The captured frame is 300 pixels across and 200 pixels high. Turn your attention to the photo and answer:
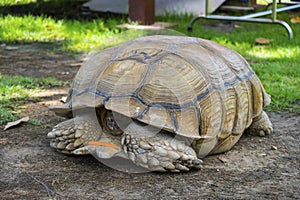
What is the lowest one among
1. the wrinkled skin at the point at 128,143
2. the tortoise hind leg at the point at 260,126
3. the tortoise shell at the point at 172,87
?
the tortoise hind leg at the point at 260,126

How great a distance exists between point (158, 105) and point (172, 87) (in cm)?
15

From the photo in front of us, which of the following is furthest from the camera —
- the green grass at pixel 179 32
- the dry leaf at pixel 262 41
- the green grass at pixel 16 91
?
the dry leaf at pixel 262 41

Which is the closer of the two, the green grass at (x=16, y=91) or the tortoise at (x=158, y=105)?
the tortoise at (x=158, y=105)

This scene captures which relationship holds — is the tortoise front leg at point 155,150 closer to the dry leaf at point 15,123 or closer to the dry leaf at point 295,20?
the dry leaf at point 15,123

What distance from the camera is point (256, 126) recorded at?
12.6 feet

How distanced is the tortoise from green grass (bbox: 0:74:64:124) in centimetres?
75

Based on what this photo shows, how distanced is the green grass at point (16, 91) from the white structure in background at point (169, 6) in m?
4.10

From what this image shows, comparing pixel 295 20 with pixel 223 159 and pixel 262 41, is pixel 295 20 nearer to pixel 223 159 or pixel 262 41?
pixel 262 41

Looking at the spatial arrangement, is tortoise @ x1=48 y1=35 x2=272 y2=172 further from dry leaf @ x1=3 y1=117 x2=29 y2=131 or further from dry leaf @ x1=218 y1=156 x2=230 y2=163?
dry leaf @ x1=3 y1=117 x2=29 y2=131

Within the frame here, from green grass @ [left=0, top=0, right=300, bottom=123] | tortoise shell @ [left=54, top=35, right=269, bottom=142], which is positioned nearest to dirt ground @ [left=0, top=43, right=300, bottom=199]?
tortoise shell @ [left=54, top=35, right=269, bottom=142]

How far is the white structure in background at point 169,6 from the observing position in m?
9.05

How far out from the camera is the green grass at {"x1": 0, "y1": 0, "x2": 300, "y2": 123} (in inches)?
186

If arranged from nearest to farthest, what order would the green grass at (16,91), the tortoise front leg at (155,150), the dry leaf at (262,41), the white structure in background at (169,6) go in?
the tortoise front leg at (155,150)
the green grass at (16,91)
the dry leaf at (262,41)
the white structure in background at (169,6)

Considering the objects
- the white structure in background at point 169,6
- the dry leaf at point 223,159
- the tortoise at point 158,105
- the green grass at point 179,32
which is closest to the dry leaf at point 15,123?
the green grass at point 179,32
